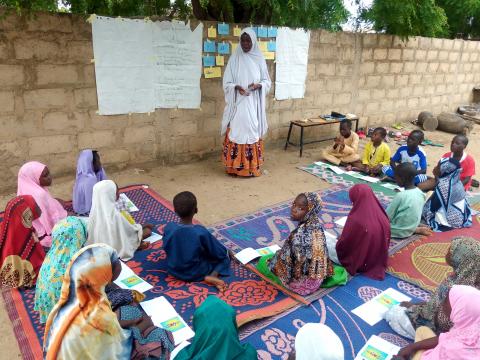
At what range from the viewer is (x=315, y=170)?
A: 22.3 feet

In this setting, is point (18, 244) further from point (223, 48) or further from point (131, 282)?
point (223, 48)

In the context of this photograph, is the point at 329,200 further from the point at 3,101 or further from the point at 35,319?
the point at 3,101

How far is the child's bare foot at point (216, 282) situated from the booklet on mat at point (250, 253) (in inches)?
16.5

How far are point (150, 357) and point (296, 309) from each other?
1.30m

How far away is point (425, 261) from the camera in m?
4.12

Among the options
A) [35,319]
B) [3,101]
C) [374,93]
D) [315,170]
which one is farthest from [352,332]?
[374,93]

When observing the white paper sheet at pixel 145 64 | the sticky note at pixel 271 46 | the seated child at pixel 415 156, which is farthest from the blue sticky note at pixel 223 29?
the seated child at pixel 415 156

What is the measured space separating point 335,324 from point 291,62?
5404mm

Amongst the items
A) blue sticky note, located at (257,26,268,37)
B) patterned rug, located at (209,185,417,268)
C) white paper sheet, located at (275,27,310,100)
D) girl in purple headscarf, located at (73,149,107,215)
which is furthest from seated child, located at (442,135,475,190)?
girl in purple headscarf, located at (73,149,107,215)

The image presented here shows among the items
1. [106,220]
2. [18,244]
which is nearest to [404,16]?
[106,220]

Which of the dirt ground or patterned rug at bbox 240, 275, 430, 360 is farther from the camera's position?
the dirt ground

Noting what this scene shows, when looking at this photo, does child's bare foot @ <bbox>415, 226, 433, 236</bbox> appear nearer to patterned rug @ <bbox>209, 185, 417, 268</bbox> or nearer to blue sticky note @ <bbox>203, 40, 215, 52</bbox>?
patterned rug @ <bbox>209, 185, 417, 268</bbox>

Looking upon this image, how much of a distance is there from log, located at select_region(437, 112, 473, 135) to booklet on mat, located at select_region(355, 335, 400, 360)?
336 inches

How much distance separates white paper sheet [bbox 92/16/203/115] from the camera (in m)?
5.46
